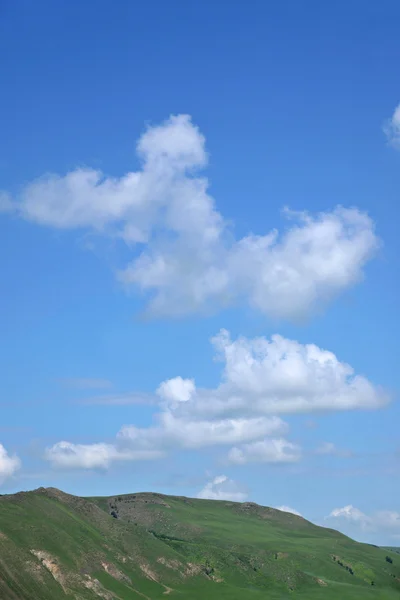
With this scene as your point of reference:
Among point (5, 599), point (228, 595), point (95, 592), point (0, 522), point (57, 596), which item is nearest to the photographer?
point (5, 599)

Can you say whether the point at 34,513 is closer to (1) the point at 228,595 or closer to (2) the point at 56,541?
(2) the point at 56,541

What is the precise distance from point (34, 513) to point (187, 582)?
52.4 metres

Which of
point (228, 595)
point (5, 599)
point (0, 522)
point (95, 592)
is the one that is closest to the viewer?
point (5, 599)

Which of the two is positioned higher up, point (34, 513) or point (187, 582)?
point (34, 513)

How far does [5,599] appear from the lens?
14012cm

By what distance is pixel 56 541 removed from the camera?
18425 cm

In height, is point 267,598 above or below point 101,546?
below

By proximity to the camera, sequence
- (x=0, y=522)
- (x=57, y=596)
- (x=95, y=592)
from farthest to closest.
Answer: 1. (x=0, y=522)
2. (x=95, y=592)
3. (x=57, y=596)

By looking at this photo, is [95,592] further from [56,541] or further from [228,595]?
[228,595]

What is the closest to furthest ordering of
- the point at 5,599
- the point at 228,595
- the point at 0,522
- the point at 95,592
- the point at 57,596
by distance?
the point at 5,599 < the point at 57,596 < the point at 95,592 < the point at 0,522 < the point at 228,595

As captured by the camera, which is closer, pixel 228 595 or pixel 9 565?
pixel 9 565

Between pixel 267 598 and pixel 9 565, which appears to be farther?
pixel 267 598

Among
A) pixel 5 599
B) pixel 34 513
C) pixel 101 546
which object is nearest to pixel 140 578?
pixel 101 546

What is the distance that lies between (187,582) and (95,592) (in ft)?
136
